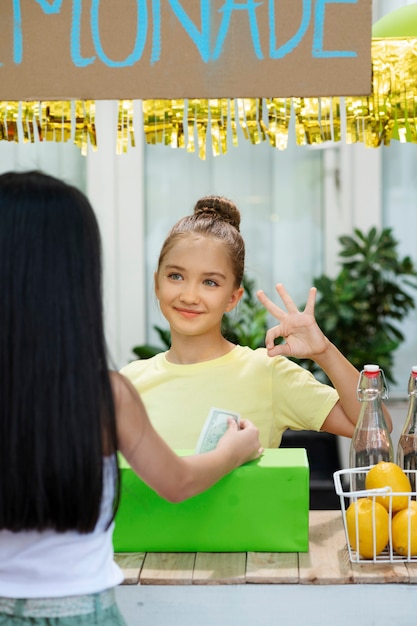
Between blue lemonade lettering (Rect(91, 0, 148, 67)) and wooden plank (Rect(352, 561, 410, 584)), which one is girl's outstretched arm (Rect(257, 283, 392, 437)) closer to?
wooden plank (Rect(352, 561, 410, 584))

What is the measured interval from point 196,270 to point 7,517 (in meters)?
0.75

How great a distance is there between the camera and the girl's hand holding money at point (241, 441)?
133 cm

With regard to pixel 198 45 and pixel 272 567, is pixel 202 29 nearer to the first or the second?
pixel 198 45

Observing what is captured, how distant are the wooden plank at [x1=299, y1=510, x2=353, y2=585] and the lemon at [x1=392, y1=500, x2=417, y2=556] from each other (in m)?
0.08

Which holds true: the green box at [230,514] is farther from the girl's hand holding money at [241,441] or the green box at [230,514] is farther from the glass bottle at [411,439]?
the glass bottle at [411,439]

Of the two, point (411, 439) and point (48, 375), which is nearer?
point (48, 375)

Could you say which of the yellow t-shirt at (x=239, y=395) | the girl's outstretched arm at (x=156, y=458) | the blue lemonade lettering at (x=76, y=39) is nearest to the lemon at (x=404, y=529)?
the girl's outstretched arm at (x=156, y=458)

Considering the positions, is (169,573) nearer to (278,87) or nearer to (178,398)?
(178,398)

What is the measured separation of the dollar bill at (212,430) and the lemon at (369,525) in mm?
222

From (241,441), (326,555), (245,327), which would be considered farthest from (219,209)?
(245,327)

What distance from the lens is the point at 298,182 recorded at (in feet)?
13.6

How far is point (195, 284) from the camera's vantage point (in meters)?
1.72

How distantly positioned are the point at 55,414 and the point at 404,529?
560 millimetres

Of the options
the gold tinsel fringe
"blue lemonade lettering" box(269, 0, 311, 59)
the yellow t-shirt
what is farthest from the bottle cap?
"blue lemonade lettering" box(269, 0, 311, 59)
